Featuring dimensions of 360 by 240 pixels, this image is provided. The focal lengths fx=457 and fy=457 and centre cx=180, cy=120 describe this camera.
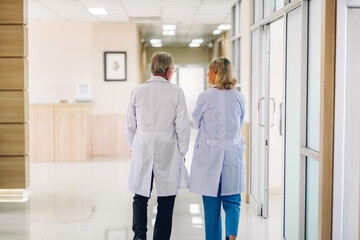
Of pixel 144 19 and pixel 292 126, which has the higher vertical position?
pixel 144 19

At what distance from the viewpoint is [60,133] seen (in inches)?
365

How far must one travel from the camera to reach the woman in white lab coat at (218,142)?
352 cm

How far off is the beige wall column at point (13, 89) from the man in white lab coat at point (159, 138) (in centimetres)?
279

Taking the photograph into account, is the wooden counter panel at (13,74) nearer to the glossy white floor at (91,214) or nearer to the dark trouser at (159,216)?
the glossy white floor at (91,214)

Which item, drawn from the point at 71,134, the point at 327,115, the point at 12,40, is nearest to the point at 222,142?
the point at 327,115

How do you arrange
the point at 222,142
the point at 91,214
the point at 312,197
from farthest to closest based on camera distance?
the point at 91,214, the point at 222,142, the point at 312,197

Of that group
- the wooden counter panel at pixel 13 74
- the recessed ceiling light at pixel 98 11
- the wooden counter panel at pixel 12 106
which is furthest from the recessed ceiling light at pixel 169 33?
the wooden counter panel at pixel 12 106

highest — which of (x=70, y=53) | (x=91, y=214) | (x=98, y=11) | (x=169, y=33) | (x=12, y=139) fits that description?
(x=169, y=33)

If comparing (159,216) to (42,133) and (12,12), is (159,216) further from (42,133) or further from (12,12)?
(42,133)

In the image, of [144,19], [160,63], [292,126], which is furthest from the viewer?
[144,19]

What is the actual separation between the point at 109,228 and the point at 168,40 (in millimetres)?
11367

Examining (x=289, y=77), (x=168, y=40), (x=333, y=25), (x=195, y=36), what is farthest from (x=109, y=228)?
(x=168, y=40)

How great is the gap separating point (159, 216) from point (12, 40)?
11.4ft

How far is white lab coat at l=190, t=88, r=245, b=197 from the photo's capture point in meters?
3.52
